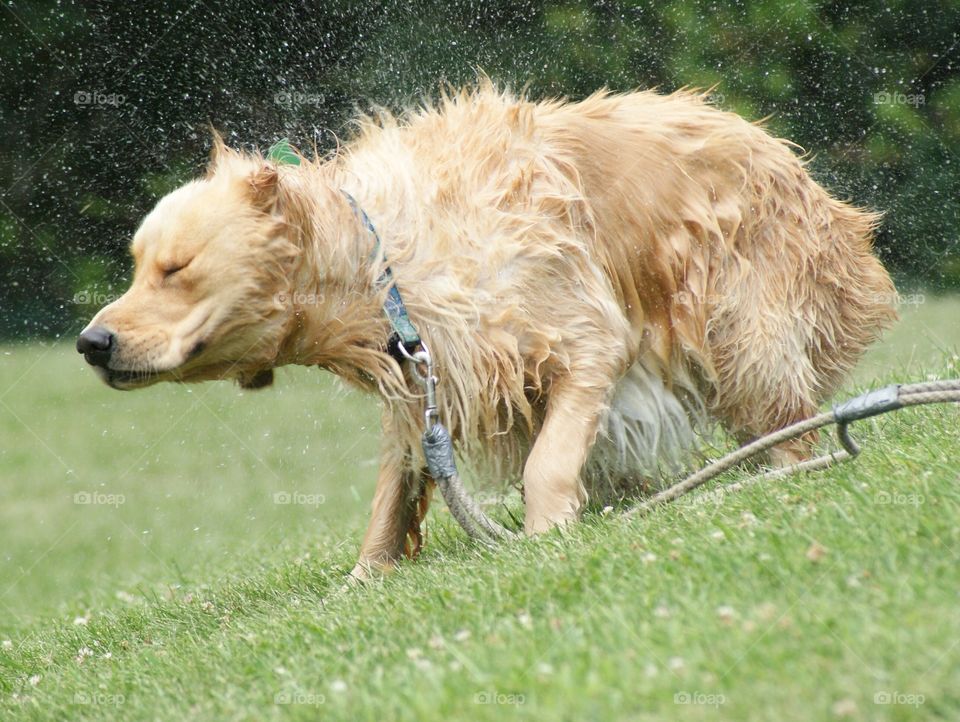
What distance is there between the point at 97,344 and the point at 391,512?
4.70ft

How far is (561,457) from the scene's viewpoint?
159 inches

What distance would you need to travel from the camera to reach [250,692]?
2.91 m

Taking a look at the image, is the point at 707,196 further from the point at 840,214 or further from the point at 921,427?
the point at 921,427

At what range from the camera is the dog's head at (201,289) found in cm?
370
